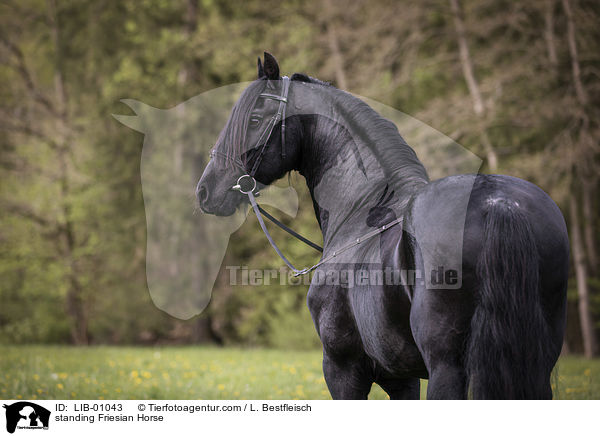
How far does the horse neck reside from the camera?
2.88 m

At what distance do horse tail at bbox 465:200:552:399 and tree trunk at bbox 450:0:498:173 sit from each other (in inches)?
330

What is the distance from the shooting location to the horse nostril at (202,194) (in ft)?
10.5

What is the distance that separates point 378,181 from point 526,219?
3.08 ft

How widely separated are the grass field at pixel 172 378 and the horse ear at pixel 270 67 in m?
3.37

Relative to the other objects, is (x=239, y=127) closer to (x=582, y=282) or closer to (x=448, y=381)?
(x=448, y=381)

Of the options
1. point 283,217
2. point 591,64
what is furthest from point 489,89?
point 283,217

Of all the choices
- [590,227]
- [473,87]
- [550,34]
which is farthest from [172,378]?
[550,34]

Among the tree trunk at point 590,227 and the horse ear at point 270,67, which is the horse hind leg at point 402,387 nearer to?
the horse ear at point 270,67

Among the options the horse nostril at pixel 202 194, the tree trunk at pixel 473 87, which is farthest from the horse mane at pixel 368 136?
the tree trunk at pixel 473 87

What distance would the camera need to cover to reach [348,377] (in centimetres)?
299

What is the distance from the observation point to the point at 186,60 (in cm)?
1330

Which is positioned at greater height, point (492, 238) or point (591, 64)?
point (591, 64)

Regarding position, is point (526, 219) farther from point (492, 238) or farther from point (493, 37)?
A: point (493, 37)
